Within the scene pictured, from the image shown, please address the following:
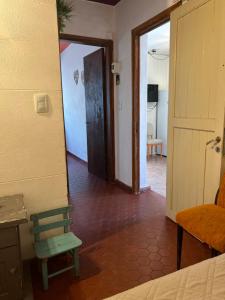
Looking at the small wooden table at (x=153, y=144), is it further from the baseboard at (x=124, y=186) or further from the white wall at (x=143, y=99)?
the white wall at (x=143, y=99)

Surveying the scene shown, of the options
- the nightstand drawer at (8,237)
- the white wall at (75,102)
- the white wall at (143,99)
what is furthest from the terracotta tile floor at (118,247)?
the white wall at (75,102)

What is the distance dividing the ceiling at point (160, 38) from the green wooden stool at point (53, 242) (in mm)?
3426

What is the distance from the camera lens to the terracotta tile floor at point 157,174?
11.7ft

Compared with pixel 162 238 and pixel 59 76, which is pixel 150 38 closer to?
pixel 59 76

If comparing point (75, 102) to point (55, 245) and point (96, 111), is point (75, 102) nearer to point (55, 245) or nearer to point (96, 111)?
point (96, 111)

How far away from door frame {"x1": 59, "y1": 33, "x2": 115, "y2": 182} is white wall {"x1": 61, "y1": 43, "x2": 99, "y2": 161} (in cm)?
122

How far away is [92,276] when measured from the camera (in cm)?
175

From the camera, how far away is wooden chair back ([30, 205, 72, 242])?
1.71 m

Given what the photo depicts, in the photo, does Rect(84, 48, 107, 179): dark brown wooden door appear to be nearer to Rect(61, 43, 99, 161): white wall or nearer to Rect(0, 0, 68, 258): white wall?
Rect(61, 43, 99, 161): white wall

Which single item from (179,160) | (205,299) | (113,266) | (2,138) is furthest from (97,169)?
(205,299)

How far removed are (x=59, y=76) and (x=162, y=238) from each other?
170 centimetres

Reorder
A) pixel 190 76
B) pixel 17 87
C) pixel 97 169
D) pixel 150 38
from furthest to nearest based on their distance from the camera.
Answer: pixel 150 38, pixel 97 169, pixel 190 76, pixel 17 87

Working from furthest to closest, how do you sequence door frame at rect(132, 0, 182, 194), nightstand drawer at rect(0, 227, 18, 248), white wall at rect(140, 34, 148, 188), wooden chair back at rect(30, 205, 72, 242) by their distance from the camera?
white wall at rect(140, 34, 148, 188) < door frame at rect(132, 0, 182, 194) < wooden chair back at rect(30, 205, 72, 242) < nightstand drawer at rect(0, 227, 18, 248)

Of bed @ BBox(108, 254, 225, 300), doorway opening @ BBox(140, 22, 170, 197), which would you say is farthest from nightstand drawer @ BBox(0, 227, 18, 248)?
doorway opening @ BBox(140, 22, 170, 197)
